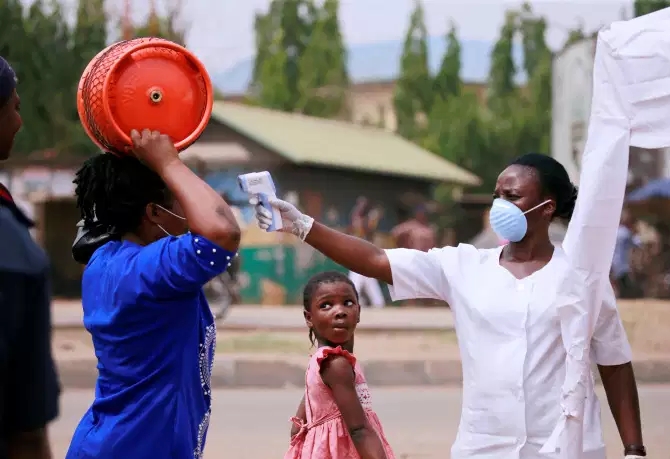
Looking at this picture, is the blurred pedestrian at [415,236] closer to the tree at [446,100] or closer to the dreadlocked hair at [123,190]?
the tree at [446,100]

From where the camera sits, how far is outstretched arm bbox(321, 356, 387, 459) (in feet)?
12.5

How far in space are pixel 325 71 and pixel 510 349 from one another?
3545 centimetres

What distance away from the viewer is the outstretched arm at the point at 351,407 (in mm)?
3809

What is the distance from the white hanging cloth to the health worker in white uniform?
6cm

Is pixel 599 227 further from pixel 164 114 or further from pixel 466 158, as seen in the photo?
pixel 466 158

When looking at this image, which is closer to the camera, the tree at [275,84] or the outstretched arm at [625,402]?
the outstretched arm at [625,402]

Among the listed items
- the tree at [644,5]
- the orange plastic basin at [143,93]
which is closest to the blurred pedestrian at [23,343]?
the orange plastic basin at [143,93]

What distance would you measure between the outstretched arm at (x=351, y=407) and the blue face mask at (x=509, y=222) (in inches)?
29.1

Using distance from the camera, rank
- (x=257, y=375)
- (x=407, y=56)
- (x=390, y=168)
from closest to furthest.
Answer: (x=257, y=375), (x=390, y=168), (x=407, y=56)

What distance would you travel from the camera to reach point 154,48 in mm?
2785

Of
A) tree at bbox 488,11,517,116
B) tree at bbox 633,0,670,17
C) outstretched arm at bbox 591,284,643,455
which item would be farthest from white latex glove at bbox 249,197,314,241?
tree at bbox 488,11,517,116

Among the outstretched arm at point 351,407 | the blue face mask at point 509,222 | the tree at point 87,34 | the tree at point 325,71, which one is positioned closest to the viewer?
the blue face mask at point 509,222

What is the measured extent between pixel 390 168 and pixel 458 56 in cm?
1594

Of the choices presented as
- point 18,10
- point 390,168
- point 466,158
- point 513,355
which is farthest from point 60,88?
point 513,355
